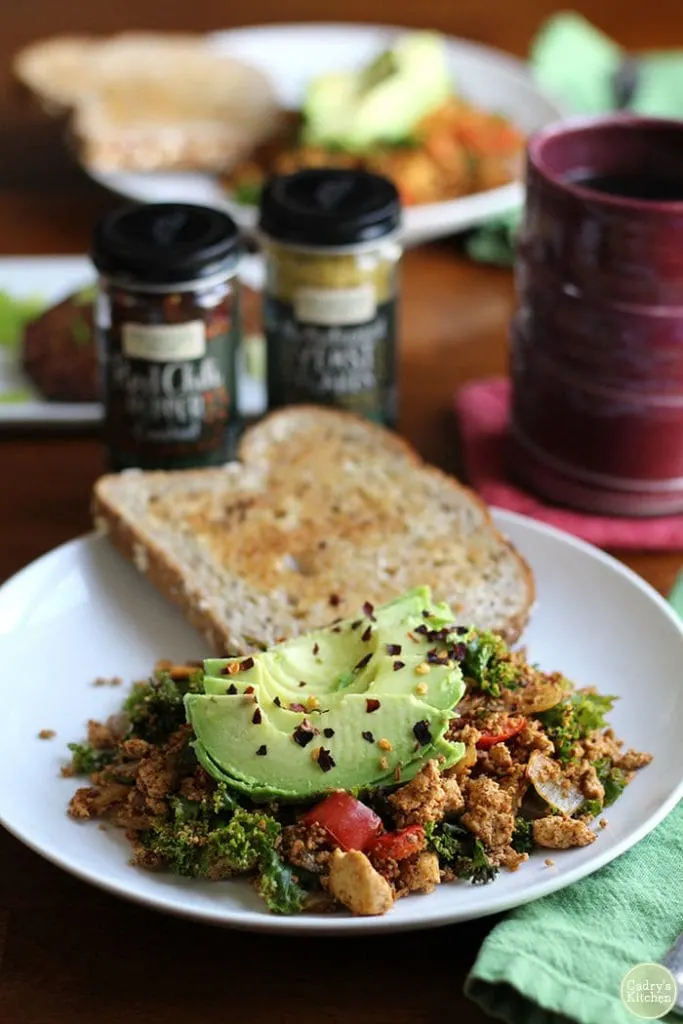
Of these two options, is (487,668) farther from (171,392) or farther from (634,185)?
(634,185)

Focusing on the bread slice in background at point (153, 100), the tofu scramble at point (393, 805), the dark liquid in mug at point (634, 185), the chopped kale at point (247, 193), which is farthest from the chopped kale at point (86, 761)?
the bread slice in background at point (153, 100)

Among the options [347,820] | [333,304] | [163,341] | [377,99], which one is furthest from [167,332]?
[377,99]

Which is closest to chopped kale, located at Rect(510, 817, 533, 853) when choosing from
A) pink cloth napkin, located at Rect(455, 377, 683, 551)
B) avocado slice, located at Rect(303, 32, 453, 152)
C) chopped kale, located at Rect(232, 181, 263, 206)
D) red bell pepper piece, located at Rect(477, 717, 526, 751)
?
red bell pepper piece, located at Rect(477, 717, 526, 751)

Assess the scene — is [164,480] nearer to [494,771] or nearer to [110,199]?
[494,771]

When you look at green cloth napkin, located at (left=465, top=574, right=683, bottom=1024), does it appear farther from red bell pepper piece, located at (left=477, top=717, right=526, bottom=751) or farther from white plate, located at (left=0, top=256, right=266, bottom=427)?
white plate, located at (left=0, top=256, right=266, bottom=427)

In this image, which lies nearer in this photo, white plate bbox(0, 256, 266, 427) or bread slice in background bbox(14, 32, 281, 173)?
white plate bbox(0, 256, 266, 427)

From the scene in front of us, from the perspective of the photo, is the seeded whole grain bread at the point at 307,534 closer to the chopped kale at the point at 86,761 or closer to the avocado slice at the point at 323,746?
the chopped kale at the point at 86,761

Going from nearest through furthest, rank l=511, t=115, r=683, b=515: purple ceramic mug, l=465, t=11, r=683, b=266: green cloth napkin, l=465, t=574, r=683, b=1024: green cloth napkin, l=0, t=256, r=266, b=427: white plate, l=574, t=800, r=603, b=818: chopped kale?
l=465, t=574, r=683, b=1024: green cloth napkin < l=574, t=800, r=603, b=818: chopped kale < l=511, t=115, r=683, b=515: purple ceramic mug < l=0, t=256, r=266, b=427: white plate < l=465, t=11, r=683, b=266: green cloth napkin
